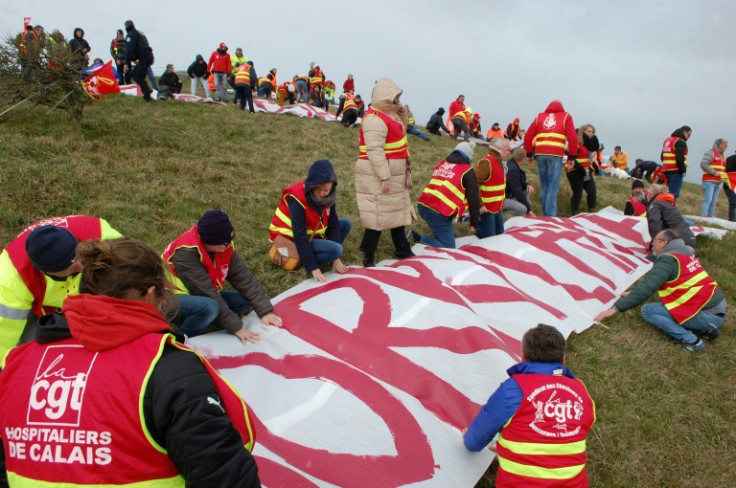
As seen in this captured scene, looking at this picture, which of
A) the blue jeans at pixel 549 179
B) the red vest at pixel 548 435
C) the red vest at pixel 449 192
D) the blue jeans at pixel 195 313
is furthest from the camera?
the blue jeans at pixel 549 179

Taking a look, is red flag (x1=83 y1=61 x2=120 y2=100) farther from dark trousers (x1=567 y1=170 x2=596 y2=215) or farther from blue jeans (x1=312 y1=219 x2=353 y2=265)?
dark trousers (x1=567 y1=170 x2=596 y2=215)

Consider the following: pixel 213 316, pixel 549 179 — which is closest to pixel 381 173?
pixel 213 316

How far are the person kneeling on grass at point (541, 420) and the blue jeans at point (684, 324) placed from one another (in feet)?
8.53

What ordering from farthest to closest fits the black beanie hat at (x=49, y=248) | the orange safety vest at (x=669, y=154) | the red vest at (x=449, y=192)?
1. the orange safety vest at (x=669, y=154)
2. the red vest at (x=449, y=192)
3. the black beanie hat at (x=49, y=248)

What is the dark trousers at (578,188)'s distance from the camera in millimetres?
7723

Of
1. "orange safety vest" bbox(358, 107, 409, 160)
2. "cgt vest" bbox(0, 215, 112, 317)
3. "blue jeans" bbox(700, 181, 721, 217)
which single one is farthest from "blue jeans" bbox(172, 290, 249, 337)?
"blue jeans" bbox(700, 181, 721, 217)

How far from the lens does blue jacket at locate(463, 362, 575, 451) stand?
218 cm

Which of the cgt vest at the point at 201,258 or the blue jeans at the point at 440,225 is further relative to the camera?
the blue jeans at the point at 440,225

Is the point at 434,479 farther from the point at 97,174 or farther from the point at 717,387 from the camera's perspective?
the point at 97,174

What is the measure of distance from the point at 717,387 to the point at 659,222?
8.86 ft

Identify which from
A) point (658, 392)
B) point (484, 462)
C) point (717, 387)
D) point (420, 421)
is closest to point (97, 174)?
point (420, 421)

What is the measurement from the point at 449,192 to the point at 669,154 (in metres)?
5.68

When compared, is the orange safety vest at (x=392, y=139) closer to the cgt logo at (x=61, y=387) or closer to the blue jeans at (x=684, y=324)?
the blue jeans at (x=684, y=324)

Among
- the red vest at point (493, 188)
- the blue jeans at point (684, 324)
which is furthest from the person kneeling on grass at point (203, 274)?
the blue jeans at point (684, 324)
